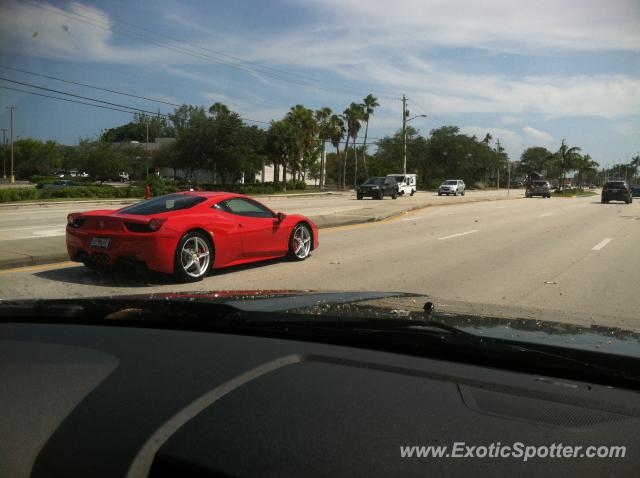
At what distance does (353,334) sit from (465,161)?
99138 millimetres

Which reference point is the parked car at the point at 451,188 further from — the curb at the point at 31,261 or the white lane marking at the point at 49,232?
the curb at the point at 31,261

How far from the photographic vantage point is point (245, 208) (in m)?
9.79

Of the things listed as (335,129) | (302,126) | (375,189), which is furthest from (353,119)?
(375,189)

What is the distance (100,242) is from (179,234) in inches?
41.8

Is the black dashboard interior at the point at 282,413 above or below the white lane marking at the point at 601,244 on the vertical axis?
above

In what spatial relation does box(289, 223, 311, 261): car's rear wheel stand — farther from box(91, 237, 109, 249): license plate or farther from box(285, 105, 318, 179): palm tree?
box(285, 105, 318, 179): palm tree

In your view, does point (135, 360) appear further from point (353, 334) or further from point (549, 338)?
point (549, 338)

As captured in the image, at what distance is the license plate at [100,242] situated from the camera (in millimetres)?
8239

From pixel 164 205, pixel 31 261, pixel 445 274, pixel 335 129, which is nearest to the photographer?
pixel 164 205

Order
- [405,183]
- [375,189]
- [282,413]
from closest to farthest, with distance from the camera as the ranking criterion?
1. [282,413]
2. [375,189]
3. [405,183]

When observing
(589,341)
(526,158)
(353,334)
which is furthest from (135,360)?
(526,158)

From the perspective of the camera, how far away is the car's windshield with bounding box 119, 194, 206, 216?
8.64 metres

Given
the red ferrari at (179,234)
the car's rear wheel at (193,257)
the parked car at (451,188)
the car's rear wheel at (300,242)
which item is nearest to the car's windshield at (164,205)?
the red ferrari at (179,234)

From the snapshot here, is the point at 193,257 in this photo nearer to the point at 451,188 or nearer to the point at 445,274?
the point at 445,274
